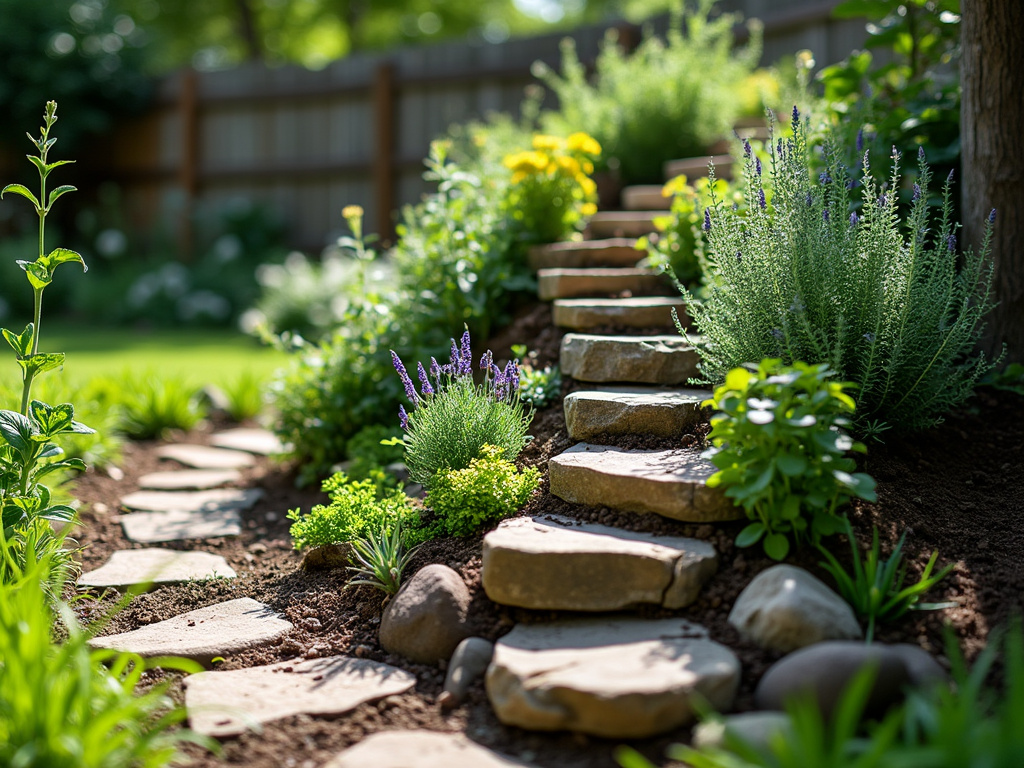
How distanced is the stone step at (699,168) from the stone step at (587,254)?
28.5 inches

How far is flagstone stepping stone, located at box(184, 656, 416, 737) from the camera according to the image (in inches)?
80.6

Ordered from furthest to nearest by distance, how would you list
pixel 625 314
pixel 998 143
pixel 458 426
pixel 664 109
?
pixel 664 109 → pixel 625 314 → pixel 998 143 → pixel 458 426

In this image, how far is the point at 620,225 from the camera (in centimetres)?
477

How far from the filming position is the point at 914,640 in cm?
208

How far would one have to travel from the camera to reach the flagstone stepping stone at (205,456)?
459 centimetres

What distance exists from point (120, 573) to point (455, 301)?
70.9 inches

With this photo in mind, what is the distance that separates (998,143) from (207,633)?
322 cm

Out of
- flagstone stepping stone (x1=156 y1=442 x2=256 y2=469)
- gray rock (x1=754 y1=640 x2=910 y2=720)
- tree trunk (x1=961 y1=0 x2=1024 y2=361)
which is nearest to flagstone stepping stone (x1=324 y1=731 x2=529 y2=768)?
gray rock (x1=754 y1=640 x2=910 y2=720)

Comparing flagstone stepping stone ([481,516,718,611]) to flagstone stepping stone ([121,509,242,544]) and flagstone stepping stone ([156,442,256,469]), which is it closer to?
flagstone stepping stone ([121,509,242,544])

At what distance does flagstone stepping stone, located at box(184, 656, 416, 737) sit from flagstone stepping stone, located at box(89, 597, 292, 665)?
145 mm

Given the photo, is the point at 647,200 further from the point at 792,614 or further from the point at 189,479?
the point at 792,614

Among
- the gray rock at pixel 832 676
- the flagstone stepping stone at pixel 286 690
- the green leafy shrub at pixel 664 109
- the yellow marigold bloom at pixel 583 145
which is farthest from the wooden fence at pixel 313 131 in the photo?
the gray rock at pixel 832 676

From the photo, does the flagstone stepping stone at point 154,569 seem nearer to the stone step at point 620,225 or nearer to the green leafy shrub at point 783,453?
the green leafy shrub at point 783,453

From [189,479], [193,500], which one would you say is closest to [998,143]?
[193,500]
